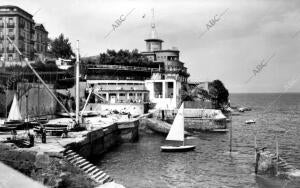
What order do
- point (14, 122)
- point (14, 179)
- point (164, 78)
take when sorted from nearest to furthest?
1. point (14, 179)
2. point (14, 122)
3. point (164, 78)

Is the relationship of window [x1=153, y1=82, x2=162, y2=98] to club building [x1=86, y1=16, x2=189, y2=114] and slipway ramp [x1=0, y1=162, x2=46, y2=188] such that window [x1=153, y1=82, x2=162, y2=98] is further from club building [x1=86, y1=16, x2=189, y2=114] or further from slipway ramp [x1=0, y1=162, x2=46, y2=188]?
slipway ramp [x1=0, y1=162, x2=46, y2=188]

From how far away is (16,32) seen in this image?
101m

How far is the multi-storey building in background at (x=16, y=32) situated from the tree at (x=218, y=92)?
6670 centimetres

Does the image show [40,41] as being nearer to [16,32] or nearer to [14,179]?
[16,32]

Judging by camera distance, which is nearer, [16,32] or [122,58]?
[16,32]

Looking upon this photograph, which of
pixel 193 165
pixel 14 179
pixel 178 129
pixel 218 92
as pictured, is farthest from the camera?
pixel 218 92

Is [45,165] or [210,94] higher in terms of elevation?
[210,94]

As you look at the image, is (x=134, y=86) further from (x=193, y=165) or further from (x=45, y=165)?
(x=45, y=165)

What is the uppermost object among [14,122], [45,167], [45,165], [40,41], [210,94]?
[40,41]

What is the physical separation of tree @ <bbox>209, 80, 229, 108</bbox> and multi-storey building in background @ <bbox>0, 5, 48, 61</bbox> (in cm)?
6670

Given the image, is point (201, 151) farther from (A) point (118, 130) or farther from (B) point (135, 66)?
(B) point (135, 66)

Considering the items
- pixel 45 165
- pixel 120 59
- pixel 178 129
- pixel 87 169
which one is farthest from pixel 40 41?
pixel 45 165

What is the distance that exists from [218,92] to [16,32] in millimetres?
79893

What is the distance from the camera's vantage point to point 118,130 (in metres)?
60.2
